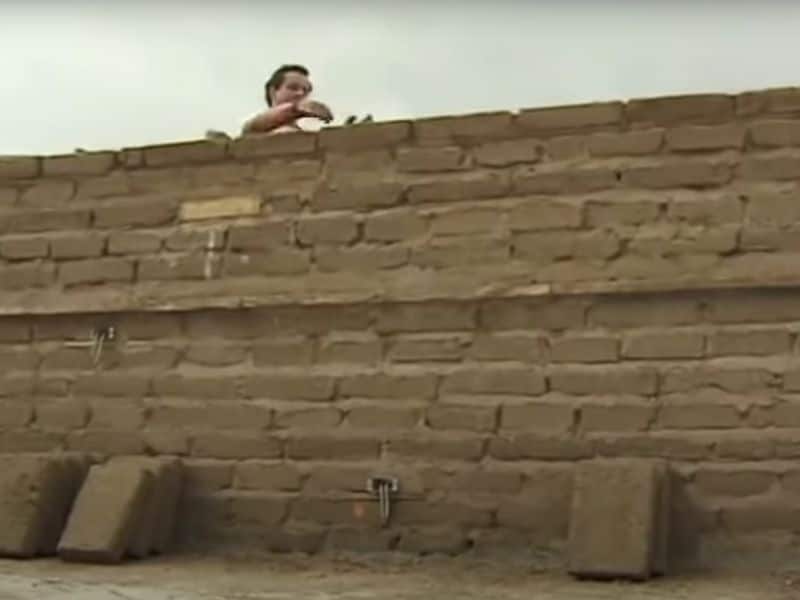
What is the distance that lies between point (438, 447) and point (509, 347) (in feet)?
1.67

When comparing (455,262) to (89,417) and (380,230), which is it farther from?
(89,417)

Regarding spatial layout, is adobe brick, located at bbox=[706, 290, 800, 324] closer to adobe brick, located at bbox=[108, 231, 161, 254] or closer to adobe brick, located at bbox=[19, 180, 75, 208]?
adobe brick, located at bbox=[108, 231, 161, 254]

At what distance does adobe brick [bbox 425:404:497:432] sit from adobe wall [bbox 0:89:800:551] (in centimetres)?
1

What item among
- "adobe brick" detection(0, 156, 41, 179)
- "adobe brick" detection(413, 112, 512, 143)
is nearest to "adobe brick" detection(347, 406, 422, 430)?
"adobe brick" detection(413, 112, 512, 143)

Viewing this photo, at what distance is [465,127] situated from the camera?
223 inches

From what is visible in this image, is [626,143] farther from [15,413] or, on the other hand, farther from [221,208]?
[15,413]

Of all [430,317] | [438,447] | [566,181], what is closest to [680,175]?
[566,181]

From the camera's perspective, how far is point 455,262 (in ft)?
18.3

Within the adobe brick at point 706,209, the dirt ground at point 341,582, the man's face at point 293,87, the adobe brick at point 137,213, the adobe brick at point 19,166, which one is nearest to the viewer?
the dirt ground at point 341,582

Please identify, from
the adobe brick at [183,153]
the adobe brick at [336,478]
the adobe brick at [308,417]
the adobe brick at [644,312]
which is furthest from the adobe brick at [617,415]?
the adobe brick at [183,153]

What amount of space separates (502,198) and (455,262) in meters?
0.33

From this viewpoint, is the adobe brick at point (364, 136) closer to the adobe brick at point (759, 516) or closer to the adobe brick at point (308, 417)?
the adobe brick at point (308, 417)

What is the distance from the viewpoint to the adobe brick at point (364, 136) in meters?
5.78

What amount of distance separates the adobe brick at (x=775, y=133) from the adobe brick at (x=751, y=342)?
738mm
